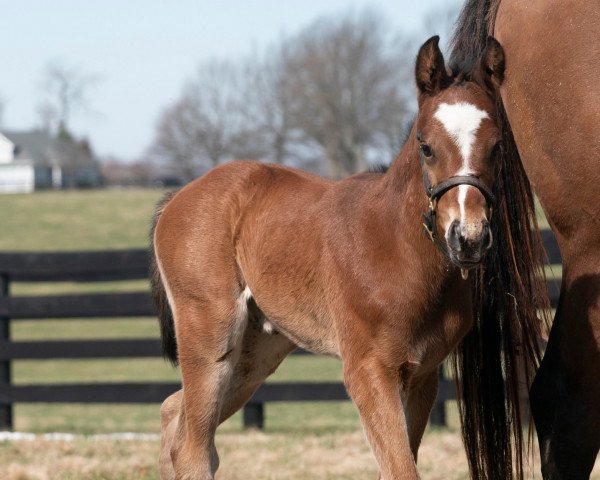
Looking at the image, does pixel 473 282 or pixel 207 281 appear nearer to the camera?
pixel 473 282

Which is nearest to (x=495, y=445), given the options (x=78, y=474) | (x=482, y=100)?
(x=482, y=100)

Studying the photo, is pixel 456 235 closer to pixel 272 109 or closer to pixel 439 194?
pixel 439 194

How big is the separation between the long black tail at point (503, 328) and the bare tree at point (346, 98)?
51929 millimetres

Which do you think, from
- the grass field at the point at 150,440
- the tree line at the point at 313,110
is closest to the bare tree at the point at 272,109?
the tree line at the point at 313,110

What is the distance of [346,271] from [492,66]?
91 centimetres

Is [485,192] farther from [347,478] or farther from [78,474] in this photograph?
[78,474]

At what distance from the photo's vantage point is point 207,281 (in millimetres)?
4270

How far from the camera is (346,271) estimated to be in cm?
374

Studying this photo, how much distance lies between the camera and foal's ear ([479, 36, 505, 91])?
3410mm

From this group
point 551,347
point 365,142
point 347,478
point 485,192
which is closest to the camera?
point 485,192

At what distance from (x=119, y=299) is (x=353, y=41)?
52947 mm

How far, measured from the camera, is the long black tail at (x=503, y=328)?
3967 mm

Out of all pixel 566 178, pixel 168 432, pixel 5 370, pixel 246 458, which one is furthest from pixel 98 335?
pixel 566 178

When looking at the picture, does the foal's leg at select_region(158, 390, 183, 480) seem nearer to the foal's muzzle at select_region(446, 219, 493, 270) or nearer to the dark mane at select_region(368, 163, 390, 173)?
the dark mane at select_region(368, 163, 390, 173)
